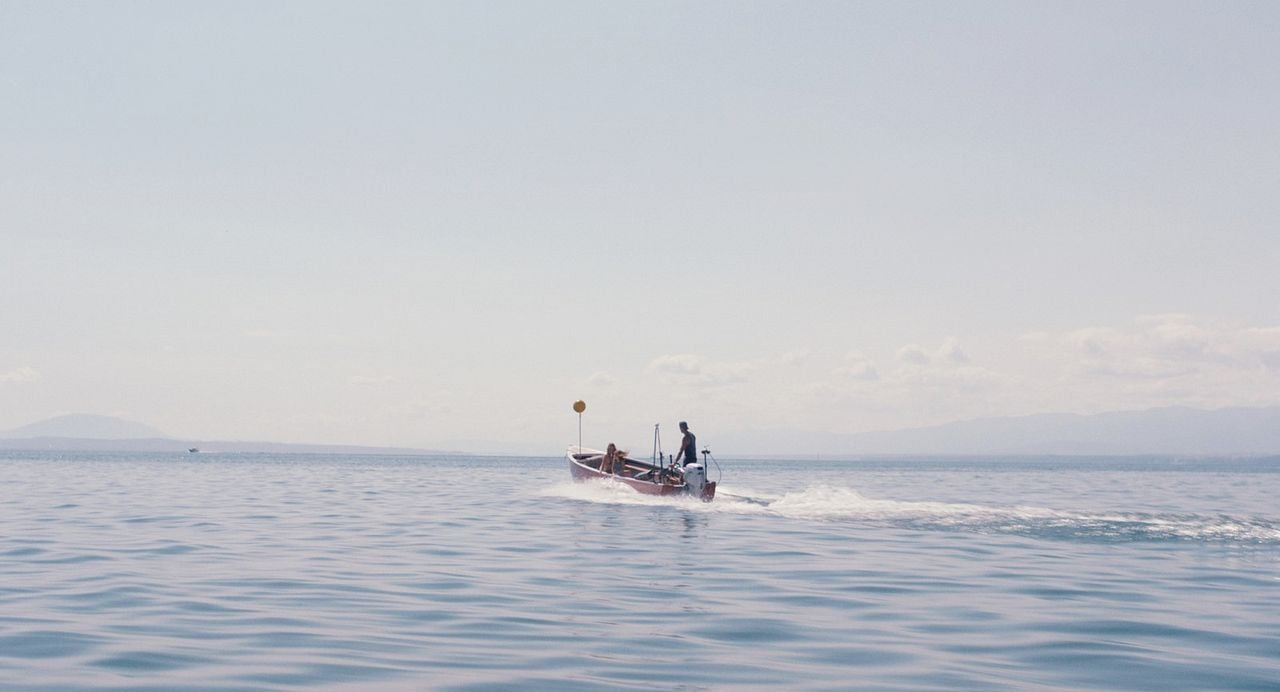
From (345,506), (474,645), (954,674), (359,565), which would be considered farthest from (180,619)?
(345,506)

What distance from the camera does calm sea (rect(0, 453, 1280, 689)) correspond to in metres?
9.45

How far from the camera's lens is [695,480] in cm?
3484

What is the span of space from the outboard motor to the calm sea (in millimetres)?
8009

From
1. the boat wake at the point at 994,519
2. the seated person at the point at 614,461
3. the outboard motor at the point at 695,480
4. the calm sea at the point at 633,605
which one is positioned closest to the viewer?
the calm sea at the point at 633,605

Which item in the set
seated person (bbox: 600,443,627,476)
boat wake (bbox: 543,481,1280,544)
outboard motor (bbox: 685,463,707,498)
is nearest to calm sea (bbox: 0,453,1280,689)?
boat wake (bbox: 543,481,1280,544)

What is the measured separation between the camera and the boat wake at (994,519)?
980 inches

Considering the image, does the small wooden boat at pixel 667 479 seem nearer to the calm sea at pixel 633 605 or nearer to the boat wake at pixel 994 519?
the boat wake at pixel 994 519

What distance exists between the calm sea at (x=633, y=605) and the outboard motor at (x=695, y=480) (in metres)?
8.01

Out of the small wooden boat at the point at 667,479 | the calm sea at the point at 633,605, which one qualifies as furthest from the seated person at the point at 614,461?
the calm sea at the point at 633,605

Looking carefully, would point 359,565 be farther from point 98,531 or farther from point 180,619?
point 98,531

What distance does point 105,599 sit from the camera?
43.7ft

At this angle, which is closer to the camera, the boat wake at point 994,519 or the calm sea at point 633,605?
the calm sea at point 633,605

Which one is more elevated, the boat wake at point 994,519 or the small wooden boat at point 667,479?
the small wooden boat at point 667,479

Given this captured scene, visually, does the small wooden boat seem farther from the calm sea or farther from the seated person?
the calm sea
